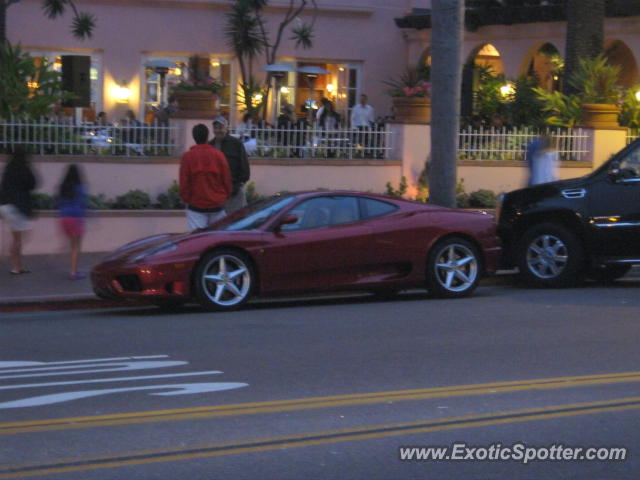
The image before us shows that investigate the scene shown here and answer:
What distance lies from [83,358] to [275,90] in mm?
21137

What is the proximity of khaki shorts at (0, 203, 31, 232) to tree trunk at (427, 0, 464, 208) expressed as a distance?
5.79m

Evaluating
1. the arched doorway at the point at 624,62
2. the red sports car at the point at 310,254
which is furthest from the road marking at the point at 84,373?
the arched doorway at the point at 624,62

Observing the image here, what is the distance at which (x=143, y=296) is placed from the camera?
11.5m

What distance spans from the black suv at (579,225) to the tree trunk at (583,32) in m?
8.84

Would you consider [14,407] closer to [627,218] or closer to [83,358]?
[83,358]

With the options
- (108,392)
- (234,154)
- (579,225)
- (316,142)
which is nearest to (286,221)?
(234,154)

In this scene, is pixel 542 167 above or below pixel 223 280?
above

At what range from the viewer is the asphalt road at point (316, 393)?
20.0ft

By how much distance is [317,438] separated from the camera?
21.5ft

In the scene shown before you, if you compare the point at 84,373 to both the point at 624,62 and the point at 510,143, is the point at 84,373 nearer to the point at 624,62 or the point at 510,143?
the point at 510,143

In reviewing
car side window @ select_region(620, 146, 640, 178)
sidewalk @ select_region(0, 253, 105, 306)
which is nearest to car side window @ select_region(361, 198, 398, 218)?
car side window @ select_region(620, 146, 640, 178)

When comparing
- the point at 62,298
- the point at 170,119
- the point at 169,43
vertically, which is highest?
the point at 169,43

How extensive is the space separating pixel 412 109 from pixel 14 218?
7.75 metres

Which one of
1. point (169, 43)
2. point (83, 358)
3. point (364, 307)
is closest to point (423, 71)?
point (169, 43)
